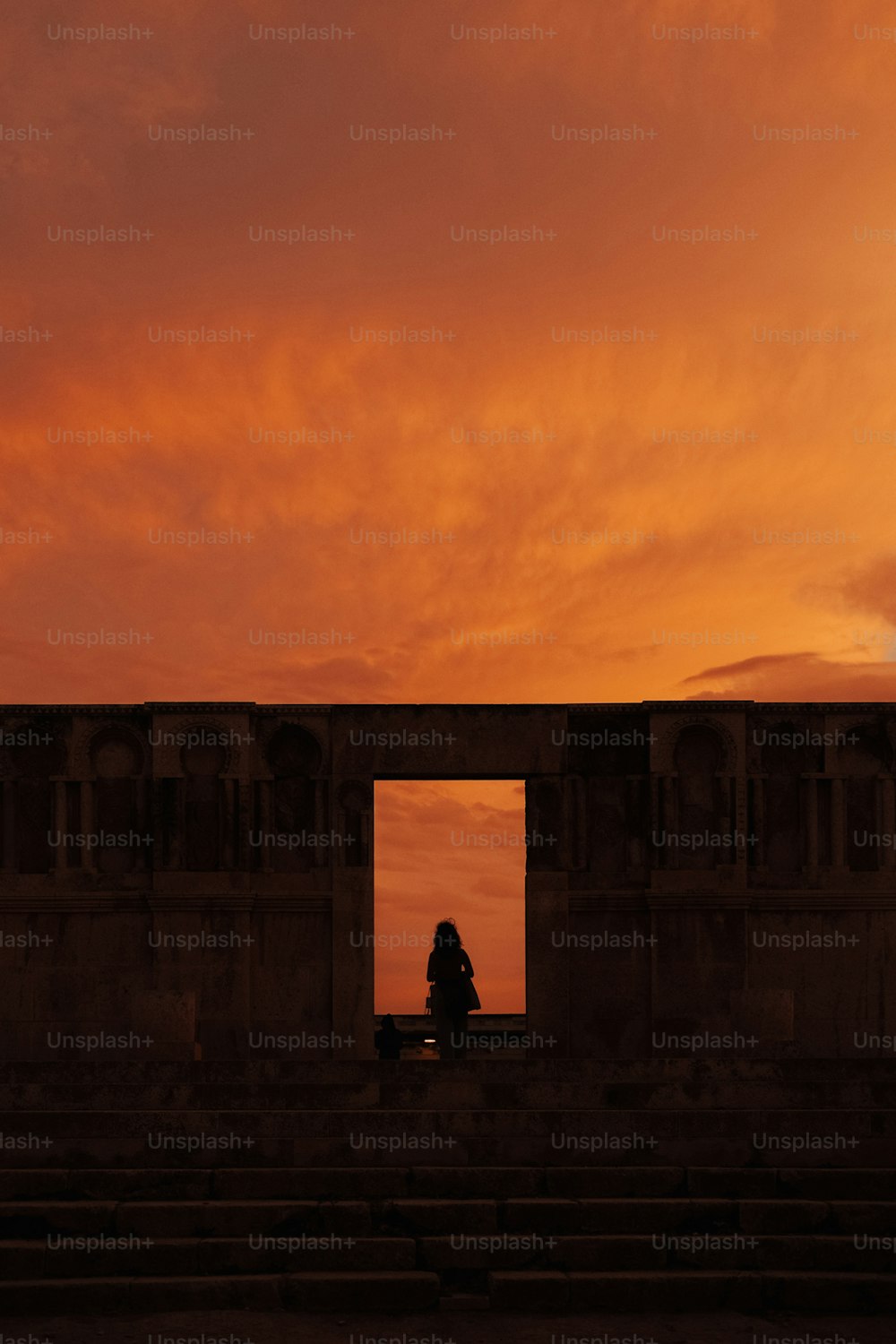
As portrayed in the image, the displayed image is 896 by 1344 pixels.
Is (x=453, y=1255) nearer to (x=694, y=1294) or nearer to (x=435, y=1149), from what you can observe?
(x=435, y=1149)

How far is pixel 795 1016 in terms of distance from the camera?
23.8 m

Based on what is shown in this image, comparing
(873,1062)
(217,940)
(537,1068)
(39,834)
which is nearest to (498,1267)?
(537,1068)

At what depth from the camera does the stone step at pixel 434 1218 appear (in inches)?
564

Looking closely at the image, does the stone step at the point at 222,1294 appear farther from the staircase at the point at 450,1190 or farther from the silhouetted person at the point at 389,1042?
the silhouetted person at the point at 389,1042

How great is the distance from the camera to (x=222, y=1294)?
13.4 metres

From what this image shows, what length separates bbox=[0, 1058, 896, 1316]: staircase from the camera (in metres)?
13.6

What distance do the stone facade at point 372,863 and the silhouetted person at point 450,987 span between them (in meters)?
3.18

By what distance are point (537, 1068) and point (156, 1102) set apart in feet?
15.0

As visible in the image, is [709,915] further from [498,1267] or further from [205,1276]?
[205,1276]

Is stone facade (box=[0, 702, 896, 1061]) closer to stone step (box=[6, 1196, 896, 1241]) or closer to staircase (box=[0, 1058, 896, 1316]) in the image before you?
staircase (box=[0, 1058, 896, 1316])

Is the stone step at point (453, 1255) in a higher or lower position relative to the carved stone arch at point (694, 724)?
lower

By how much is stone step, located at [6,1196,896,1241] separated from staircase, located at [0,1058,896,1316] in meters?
0.02

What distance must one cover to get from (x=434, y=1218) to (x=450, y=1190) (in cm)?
65

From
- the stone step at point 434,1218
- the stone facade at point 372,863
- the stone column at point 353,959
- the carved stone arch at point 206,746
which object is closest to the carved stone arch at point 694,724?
the stone facade at point 372,863
